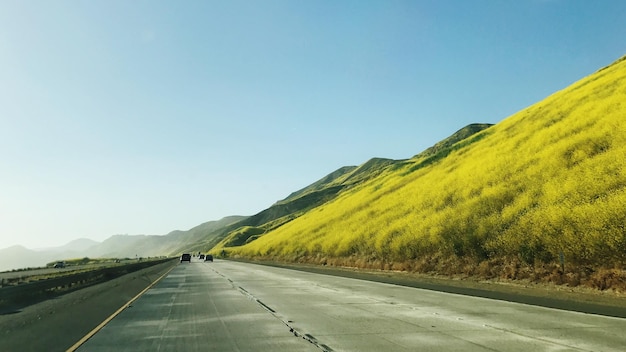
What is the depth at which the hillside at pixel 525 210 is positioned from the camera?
1977 cm

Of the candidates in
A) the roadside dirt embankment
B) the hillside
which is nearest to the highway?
the roadside dirt embankment

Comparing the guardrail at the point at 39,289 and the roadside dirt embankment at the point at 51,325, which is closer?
the roadside dirt embankment at the point at 51,325

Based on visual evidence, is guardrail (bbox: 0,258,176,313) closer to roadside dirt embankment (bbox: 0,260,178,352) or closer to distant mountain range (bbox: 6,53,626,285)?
roadside dirt embankment (bbox: 0,260,178,352)

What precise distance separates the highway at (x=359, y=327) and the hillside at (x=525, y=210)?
6.56m

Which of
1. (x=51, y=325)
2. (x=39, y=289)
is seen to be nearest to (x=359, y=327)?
(x=51, y=325)

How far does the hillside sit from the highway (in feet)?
21.5

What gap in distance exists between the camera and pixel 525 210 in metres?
26.6

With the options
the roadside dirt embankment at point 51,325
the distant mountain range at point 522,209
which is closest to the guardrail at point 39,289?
the roadside dirt embankment at point 51,325

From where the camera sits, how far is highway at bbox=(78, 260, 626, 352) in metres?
8.80

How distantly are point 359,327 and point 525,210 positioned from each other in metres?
18.9

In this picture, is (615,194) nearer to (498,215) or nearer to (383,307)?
(498,215)

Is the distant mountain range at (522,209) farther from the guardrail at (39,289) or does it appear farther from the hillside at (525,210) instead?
the guardrail at (39,289)

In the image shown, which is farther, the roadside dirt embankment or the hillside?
the hillside

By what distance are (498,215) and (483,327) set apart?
1913 cm
